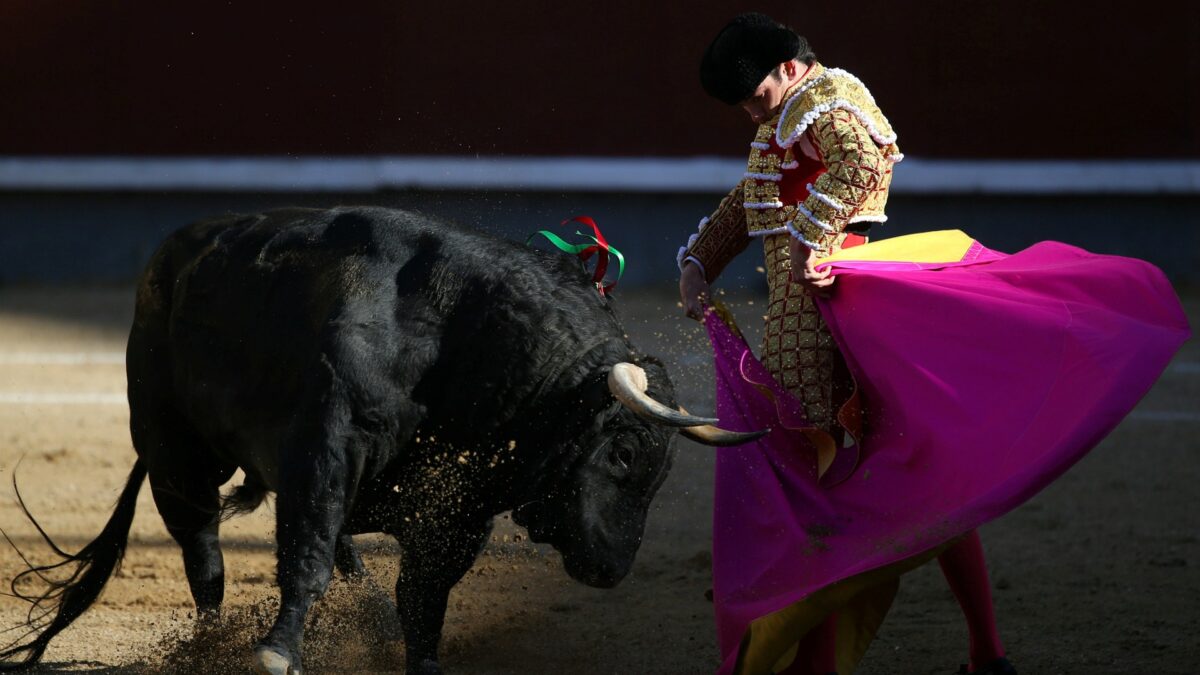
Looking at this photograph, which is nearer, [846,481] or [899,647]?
[846,481]

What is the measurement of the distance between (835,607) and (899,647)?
69 cm

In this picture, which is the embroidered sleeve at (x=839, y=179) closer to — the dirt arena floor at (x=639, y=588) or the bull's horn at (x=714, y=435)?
the bull's horn at (x=714, y=435)

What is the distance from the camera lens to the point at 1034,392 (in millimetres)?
2461

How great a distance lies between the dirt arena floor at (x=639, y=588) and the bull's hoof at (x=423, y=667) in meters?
0.19

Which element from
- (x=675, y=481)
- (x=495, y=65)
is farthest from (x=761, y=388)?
(x=495, y=65)

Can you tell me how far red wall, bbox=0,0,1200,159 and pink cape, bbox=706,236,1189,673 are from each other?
529 centimetres

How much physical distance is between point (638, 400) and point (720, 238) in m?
0.50

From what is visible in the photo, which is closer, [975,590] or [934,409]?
[934,409]

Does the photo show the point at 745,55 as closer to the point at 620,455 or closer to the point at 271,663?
the point at 620,455

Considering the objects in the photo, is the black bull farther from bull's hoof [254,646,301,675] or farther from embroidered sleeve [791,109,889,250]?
embroidered sleeve [791,109,889,250]

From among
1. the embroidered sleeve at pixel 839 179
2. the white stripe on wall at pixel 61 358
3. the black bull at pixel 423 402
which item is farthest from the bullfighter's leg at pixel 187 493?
the white stripe on wall at pixel 61 358

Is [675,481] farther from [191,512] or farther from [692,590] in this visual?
[191,512]

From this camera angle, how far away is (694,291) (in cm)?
282

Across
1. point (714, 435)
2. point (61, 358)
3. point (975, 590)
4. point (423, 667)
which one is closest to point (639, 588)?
point (423, 667)
